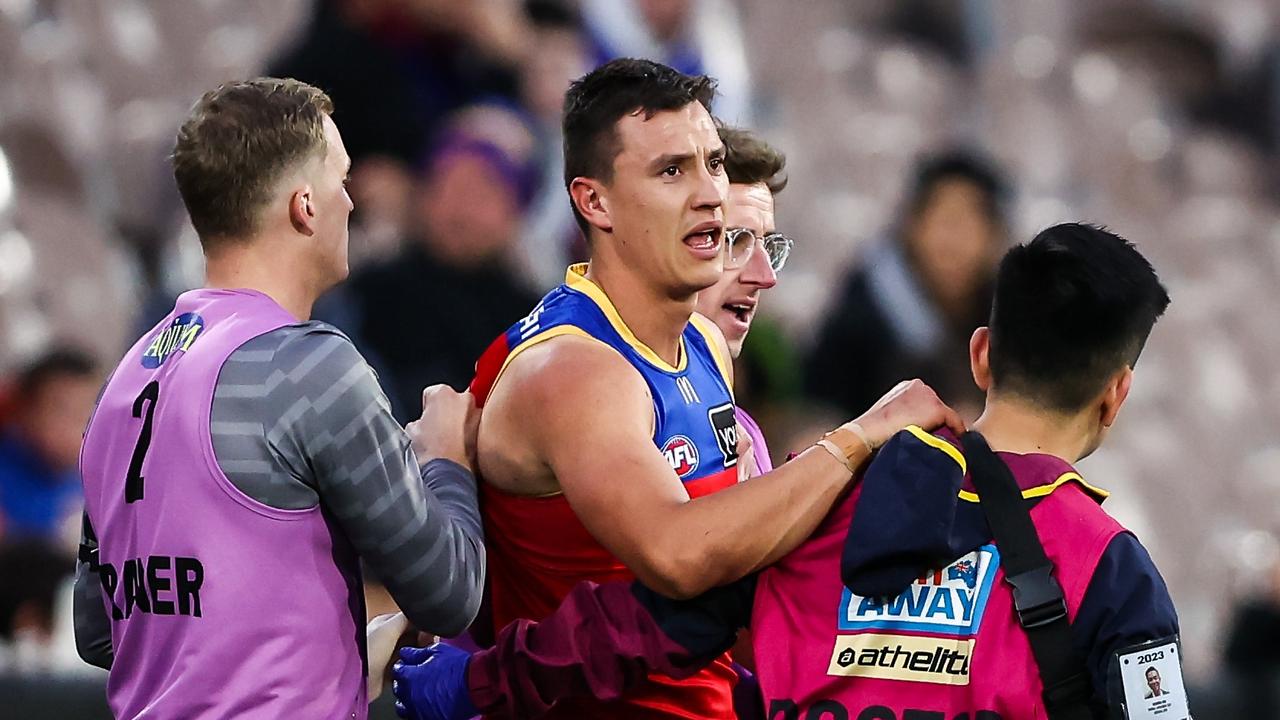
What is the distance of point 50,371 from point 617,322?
3.77 meters

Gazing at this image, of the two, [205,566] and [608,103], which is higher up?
[608,103]

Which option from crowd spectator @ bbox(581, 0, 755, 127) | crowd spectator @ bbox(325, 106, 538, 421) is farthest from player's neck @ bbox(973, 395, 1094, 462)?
crowd spectator @ bbox(581, 0, 755, 127)

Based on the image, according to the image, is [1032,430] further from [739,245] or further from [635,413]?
[739,245]

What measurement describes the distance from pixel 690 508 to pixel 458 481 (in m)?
0.48

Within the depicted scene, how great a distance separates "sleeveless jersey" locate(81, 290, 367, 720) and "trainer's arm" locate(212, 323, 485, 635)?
4 centimetres

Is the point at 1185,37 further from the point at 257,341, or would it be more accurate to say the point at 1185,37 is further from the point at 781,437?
the point at 257,341

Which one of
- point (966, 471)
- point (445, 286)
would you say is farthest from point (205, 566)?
point (445, 286)

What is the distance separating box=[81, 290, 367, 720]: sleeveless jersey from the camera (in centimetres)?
287

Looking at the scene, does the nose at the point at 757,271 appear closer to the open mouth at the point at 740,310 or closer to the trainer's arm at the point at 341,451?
the open mouth at the point at 740,310

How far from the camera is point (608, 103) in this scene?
361 centimetres

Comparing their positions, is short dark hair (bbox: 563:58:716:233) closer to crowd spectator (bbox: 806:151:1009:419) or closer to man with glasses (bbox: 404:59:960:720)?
man with glasses (bbox: 404:59:960:720)

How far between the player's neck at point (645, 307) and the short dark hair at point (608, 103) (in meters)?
0.15

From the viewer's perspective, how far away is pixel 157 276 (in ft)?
24.4

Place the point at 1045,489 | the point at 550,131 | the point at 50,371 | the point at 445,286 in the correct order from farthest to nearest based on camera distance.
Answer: the point at 550,131, the point at 445,286, the point at 50,371, the point at 1045,489
